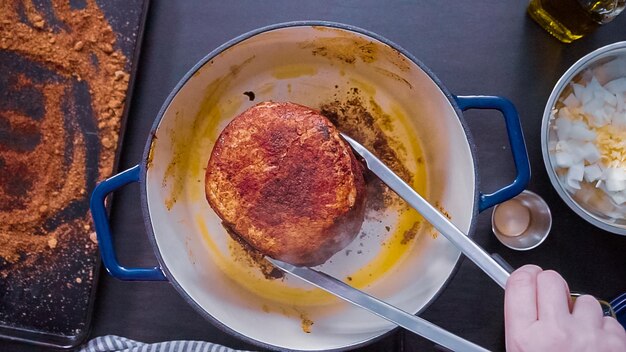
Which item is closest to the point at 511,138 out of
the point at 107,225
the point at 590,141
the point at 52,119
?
the point at 590,141

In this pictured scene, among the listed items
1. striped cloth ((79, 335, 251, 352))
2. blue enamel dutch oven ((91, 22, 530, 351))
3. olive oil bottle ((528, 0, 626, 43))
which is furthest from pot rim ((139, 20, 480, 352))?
olive oil bottle ((528, 0, 626, 43))

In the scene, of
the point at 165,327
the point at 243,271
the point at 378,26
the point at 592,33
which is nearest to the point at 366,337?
the point at 243,271

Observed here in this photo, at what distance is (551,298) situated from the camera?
657 mm

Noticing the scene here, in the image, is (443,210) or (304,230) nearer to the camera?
(304,230)

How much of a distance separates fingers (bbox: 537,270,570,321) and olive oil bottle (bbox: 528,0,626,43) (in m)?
0.42

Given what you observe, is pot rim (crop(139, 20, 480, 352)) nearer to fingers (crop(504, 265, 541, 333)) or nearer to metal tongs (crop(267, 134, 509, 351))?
metal tongs (crop(267, 134, 509, 351))

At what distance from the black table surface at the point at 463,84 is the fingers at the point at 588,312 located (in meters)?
0.26

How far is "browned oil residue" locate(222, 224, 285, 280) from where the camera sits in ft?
3.14

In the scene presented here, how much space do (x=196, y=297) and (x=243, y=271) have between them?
116 mm

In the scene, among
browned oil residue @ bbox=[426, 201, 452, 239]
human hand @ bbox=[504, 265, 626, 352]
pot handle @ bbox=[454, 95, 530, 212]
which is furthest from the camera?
browned oil residue @ bbox=[426, 201, 452, 239]

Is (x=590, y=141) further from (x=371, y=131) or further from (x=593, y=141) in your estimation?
(x=371, y=131)

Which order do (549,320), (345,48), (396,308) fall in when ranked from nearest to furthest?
(549,320)
(396,308)
(345,48)

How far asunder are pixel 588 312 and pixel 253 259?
0.49m

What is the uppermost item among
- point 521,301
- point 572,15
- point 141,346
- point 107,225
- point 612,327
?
point 107,225
